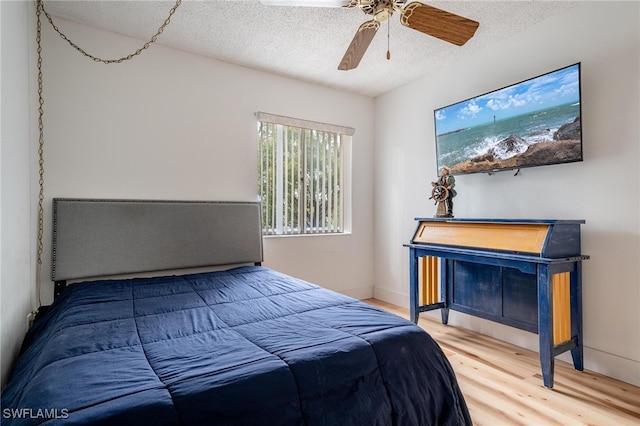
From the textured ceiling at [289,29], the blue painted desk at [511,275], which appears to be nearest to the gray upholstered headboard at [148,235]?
the textured ceiling at [289,29]

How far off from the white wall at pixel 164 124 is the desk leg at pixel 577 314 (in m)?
2.29

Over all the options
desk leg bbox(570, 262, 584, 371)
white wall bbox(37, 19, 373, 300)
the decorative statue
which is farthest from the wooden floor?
white wall bbox(37, 19, 373, 300)

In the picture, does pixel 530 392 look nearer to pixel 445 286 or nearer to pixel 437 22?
pixel 445 286

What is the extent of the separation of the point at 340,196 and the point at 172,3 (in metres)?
2.54

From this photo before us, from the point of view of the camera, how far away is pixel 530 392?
2.08 meters

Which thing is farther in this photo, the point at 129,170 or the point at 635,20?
the point at 129,170

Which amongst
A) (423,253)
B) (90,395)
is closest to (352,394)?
(90,395)

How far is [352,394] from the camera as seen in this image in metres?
1.20

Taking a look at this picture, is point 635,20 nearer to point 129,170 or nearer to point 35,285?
point 129,170

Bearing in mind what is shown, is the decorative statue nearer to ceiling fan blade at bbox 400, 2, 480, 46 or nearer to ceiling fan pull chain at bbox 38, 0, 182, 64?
ceiling fan blade at bbox 400, 2, 480, 46

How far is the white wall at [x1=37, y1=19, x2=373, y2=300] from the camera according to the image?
102 inches

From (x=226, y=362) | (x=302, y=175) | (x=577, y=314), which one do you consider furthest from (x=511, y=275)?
(x=226, y=362)

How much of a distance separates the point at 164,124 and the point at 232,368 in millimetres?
2532

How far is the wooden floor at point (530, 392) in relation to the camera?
71.8 inches
